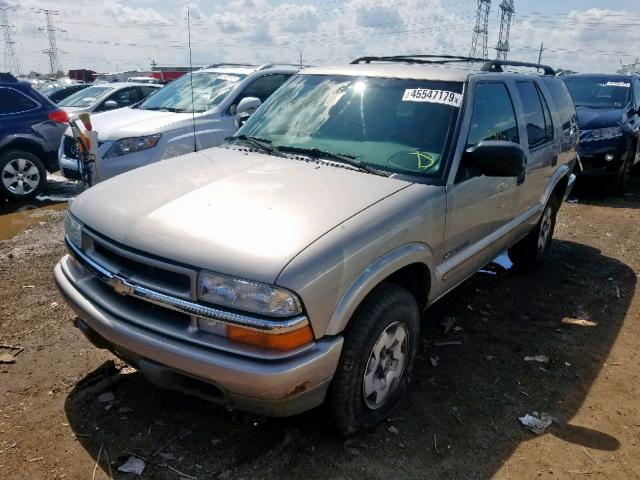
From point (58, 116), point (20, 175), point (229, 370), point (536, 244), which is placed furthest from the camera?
point (58, 116)

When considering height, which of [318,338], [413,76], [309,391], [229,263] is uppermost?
[413,76]

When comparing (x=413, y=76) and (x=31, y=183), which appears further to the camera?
(x=31, y=183)

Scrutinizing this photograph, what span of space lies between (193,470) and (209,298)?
919 mm

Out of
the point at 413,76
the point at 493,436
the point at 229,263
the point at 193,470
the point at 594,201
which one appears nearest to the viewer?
the point at 229,263

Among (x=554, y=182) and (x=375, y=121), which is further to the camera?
(x=554, y=182)

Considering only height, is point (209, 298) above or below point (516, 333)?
above

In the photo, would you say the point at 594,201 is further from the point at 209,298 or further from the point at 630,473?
the point at 209,298

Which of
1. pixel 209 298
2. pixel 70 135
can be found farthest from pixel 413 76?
pixel 70 135

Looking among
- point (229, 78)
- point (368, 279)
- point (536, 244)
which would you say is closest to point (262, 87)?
point (229, 78)

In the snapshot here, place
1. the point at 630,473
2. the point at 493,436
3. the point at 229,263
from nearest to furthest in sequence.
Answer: the point at 229,263
the point at 630,473
the point at 493,436

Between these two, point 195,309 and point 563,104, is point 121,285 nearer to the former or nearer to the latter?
point 195,309

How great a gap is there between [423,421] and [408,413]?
0.33 feet

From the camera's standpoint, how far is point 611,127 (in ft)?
27.7

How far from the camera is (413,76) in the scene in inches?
140
